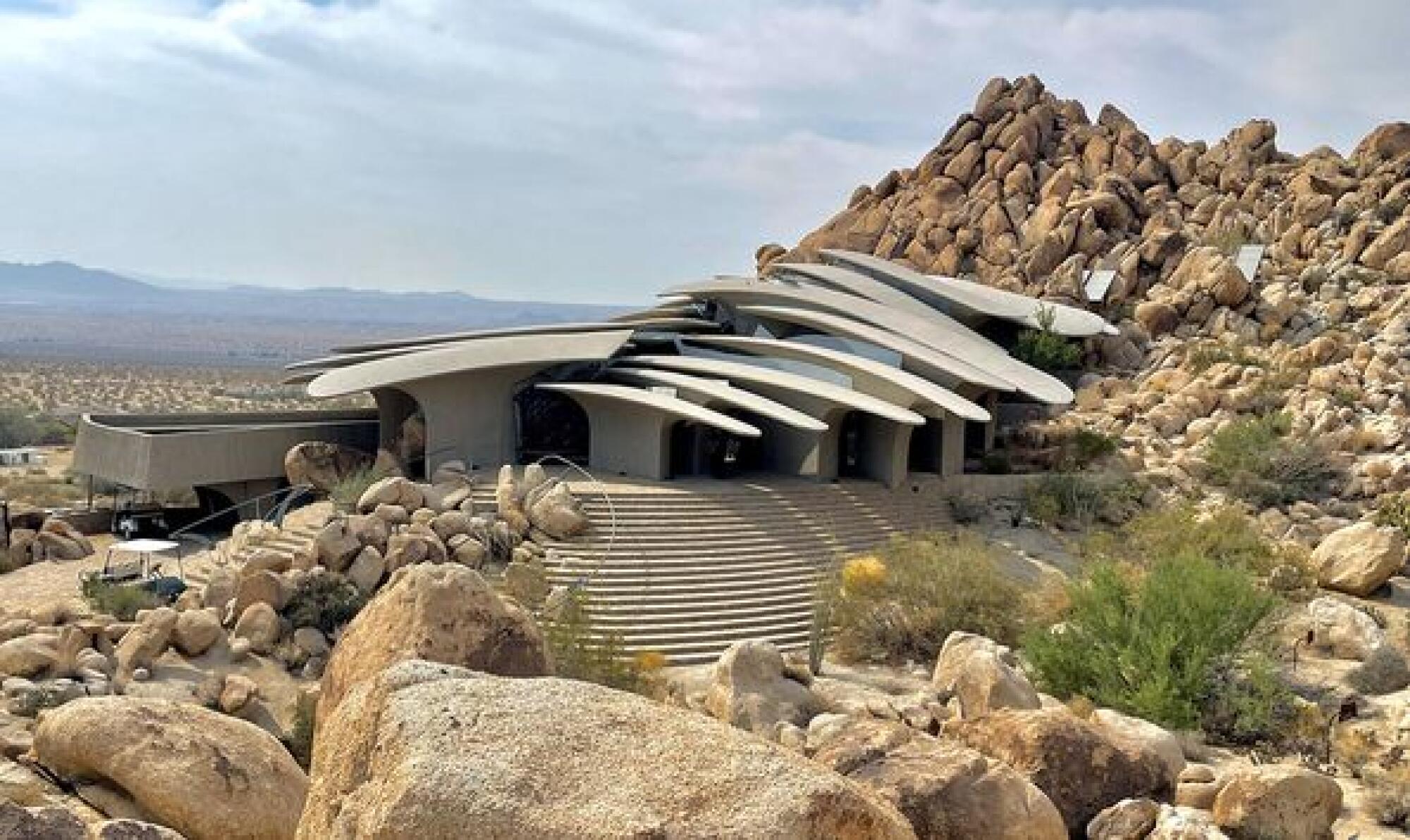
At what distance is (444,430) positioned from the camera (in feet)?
87.2

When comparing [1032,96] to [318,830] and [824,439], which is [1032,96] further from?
[318,830]

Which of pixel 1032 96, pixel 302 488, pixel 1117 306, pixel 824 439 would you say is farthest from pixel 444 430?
pixel 1032 96

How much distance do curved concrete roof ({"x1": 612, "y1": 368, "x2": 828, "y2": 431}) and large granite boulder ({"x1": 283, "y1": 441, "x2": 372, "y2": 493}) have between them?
679cm

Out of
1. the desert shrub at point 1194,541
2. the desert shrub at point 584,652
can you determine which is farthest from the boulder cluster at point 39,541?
the desert shrub at point 1194,541

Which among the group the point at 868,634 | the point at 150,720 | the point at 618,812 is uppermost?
the point at 618,812

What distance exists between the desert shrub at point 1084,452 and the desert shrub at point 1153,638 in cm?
1317

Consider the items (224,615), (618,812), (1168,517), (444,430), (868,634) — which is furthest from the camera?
(444,430)

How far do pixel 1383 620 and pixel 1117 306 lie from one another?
2199 cm

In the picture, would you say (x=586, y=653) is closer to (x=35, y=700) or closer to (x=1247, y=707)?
(x=35, y=700)

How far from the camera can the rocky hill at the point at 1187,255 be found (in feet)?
97.1

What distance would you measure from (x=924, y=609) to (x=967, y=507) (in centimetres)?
910

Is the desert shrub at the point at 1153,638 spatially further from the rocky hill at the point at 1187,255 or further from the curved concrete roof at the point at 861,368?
the rocky hill at the point at 1187,255

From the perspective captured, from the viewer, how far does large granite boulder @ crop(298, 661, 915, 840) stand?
16.0ft

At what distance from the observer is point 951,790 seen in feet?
23.7
